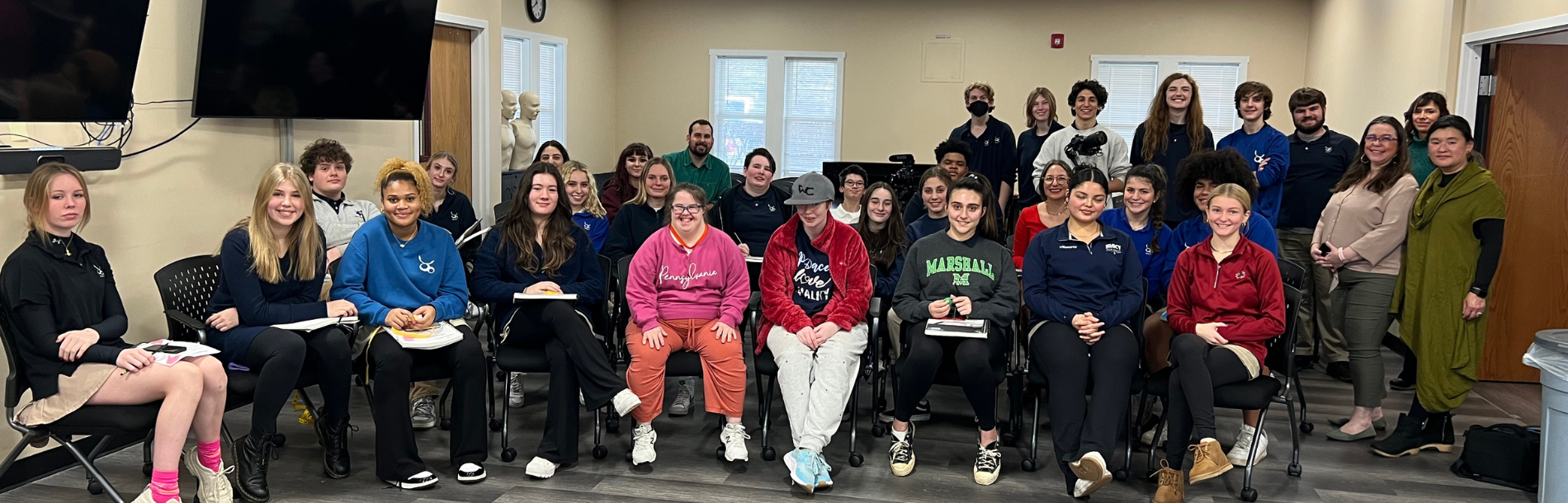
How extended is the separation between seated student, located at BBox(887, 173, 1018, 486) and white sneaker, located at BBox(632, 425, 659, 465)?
88 centimetres

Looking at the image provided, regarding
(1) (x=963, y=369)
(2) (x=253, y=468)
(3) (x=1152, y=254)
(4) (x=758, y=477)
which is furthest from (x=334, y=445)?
(3) (x=1152, y=254)

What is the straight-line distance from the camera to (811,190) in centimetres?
414

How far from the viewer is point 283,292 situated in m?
3.70

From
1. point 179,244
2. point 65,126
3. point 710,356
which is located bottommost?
point 710,356

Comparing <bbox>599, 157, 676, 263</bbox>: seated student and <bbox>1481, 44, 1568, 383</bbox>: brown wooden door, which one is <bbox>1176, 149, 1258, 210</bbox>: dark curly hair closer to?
<bbox>1481, 44, 1568, 383</bbox>: brown wooden door

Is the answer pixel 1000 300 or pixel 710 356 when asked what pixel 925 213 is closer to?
pixel 1000 300

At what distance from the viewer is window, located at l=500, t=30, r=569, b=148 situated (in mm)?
9125

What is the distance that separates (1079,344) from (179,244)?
3.48m

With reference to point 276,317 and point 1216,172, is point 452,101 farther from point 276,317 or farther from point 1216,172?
point 1216,172

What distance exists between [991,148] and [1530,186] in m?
2.73

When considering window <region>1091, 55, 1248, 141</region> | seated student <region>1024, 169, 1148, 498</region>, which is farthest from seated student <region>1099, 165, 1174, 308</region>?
window <region>1091, 55, 1248, 141</region>

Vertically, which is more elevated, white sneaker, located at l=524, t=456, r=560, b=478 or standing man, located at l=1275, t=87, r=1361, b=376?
standing man, located at l=1275, t=87, r=1361, b=376

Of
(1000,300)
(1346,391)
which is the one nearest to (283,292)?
(1000,300)

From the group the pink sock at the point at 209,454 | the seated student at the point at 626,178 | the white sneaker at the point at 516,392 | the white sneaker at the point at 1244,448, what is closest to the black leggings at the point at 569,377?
the white sneaker at the point at 516,392
